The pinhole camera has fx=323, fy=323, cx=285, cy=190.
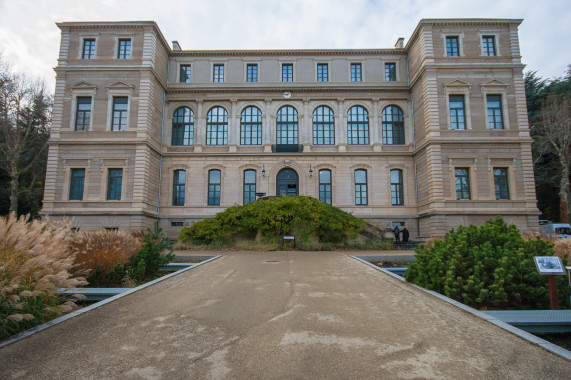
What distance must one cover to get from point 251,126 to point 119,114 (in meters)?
10.2

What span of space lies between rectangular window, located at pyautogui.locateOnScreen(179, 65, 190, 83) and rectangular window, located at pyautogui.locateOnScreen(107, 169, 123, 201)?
9632 mm

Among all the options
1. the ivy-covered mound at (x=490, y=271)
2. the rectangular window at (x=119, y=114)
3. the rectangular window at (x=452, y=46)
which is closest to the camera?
the ivy-covered mound at (x=490, y=271)

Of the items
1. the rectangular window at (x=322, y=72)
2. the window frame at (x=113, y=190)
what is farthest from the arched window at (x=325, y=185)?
the window frame at (x=113, y=190)

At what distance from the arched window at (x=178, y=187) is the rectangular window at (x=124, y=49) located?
9619mm

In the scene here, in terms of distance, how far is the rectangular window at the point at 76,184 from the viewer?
77.6ft

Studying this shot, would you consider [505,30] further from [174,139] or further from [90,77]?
[90,77]

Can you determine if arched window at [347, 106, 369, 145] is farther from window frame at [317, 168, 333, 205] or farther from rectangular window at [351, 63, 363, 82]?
window frame at [317, 168, 333, 205]

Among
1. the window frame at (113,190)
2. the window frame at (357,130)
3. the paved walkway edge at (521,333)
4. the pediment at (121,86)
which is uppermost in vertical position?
the pediment at (121,86)

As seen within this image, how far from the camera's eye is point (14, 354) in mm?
3650

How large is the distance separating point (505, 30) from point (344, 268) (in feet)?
81.8

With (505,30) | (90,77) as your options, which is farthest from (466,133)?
(90,77)

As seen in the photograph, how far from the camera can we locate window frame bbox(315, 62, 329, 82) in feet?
92.1

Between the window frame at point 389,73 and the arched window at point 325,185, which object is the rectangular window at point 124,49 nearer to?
the arched window at point 325,185

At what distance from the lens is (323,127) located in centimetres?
2745
